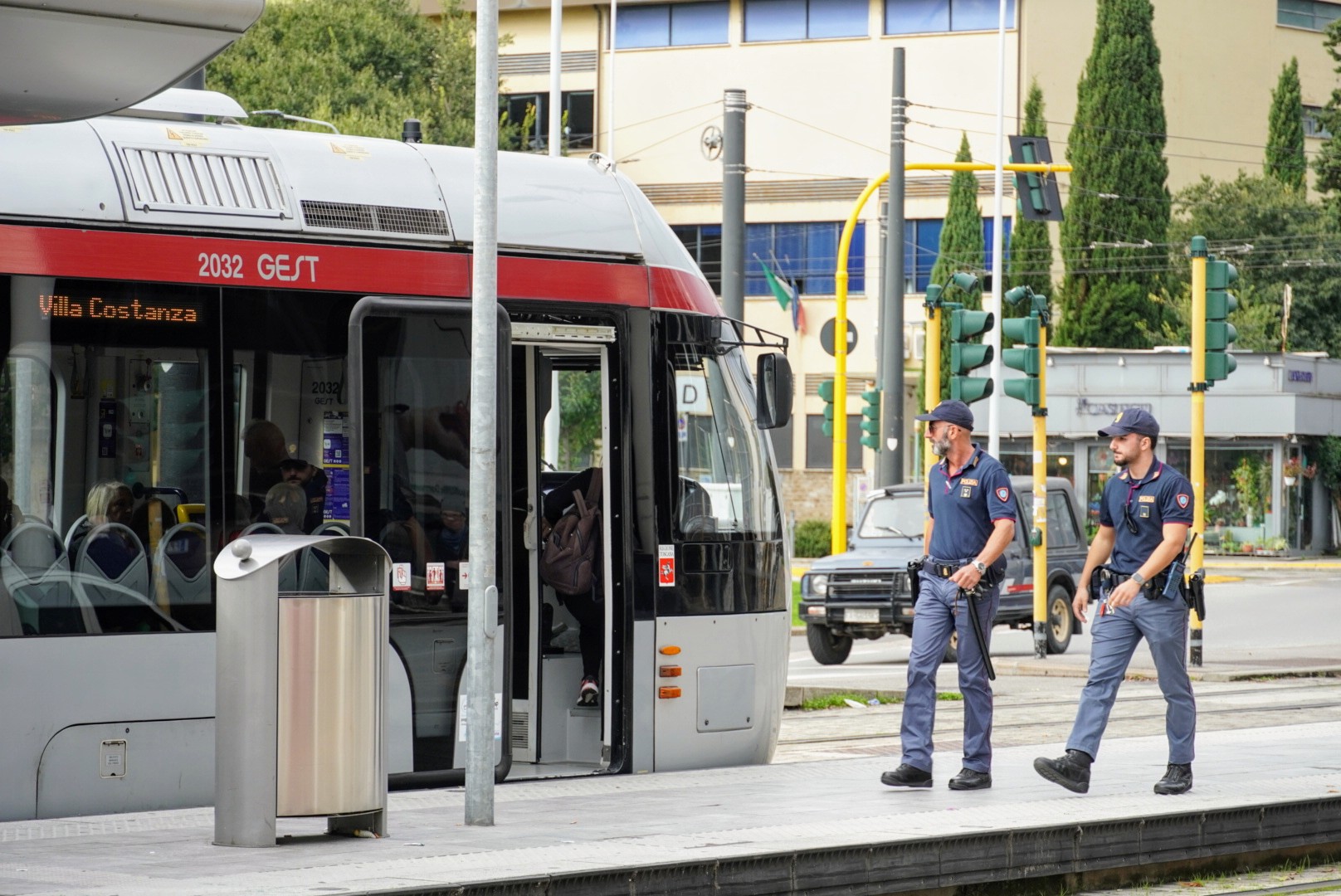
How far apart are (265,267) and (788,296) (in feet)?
149

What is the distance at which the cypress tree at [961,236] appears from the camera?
5131 cm

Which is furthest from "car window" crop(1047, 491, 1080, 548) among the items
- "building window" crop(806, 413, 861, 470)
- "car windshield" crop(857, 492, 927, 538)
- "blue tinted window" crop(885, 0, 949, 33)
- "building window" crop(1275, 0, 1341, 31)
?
"building window" crop(1275, 0, 1341, 31)

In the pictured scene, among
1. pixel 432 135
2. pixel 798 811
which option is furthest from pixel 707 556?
pixel 432 135

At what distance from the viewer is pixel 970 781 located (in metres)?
9.34

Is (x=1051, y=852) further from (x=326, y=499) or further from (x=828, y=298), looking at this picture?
(x=828, y=298)

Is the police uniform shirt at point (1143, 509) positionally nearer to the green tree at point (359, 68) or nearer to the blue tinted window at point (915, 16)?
the green tree at point (359, 68)

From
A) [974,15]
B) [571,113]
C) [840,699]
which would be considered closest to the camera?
[840,699]

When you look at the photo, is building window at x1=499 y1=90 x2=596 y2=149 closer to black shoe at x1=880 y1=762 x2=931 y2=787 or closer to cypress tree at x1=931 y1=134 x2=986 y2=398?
cypress tree at x1=931 y1=134 x2=986 y2=398

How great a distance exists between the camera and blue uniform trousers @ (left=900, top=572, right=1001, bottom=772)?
9273mm

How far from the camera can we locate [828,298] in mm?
54312

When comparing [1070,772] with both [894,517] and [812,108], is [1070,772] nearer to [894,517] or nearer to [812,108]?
[894,517]

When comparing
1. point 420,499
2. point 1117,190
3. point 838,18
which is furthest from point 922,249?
point 420,499

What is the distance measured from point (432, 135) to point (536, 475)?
32152 millimetres

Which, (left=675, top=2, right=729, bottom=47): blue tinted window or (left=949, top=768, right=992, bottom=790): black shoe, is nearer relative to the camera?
(left=949, top=768, right=992, bottom=790): black shoe
